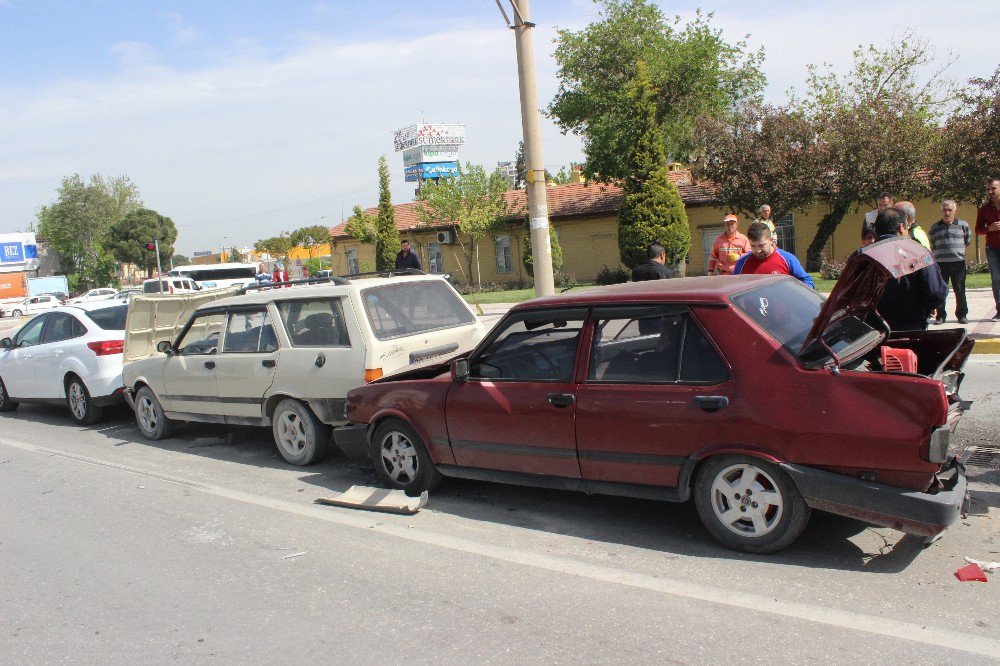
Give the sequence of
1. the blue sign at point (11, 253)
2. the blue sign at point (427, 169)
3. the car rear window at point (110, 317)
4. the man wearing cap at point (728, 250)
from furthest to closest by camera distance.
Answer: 1. the blue sign at point (427, 169)
2. the blue sign at point (11, 253)
3. the car rear window at point (110, 317)
4. the man wearing cap at point (728, 250)

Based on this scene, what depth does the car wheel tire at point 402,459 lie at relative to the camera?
5.98 m

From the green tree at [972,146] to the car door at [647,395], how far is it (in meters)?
19.3

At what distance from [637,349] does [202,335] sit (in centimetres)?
533

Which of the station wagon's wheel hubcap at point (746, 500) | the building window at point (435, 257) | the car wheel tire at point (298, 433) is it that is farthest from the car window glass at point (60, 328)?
Result: the building window at point (435, 257)

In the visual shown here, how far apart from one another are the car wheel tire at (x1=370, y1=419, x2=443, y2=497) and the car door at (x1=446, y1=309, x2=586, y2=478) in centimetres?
37

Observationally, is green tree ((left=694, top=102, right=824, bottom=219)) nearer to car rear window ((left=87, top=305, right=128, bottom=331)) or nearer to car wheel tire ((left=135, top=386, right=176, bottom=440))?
car rear window ((left=87, top=305, right=128, bottom=331))

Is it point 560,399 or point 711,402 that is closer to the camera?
point 711,402

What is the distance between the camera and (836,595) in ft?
13.3

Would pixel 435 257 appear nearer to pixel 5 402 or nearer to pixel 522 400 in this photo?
pixel 5 402

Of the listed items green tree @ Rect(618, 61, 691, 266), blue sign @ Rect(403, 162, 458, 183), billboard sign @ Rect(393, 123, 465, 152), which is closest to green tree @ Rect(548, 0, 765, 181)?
green tree @ Rect(618, 61, 691, 266)

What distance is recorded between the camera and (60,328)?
10.6 metres

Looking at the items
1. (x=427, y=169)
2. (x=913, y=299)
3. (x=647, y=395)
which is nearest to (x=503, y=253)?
(x=913, y=299)

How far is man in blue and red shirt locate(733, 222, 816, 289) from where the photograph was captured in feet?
24.1

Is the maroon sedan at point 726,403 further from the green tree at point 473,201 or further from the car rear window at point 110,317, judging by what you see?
the green tree at point 473,201
